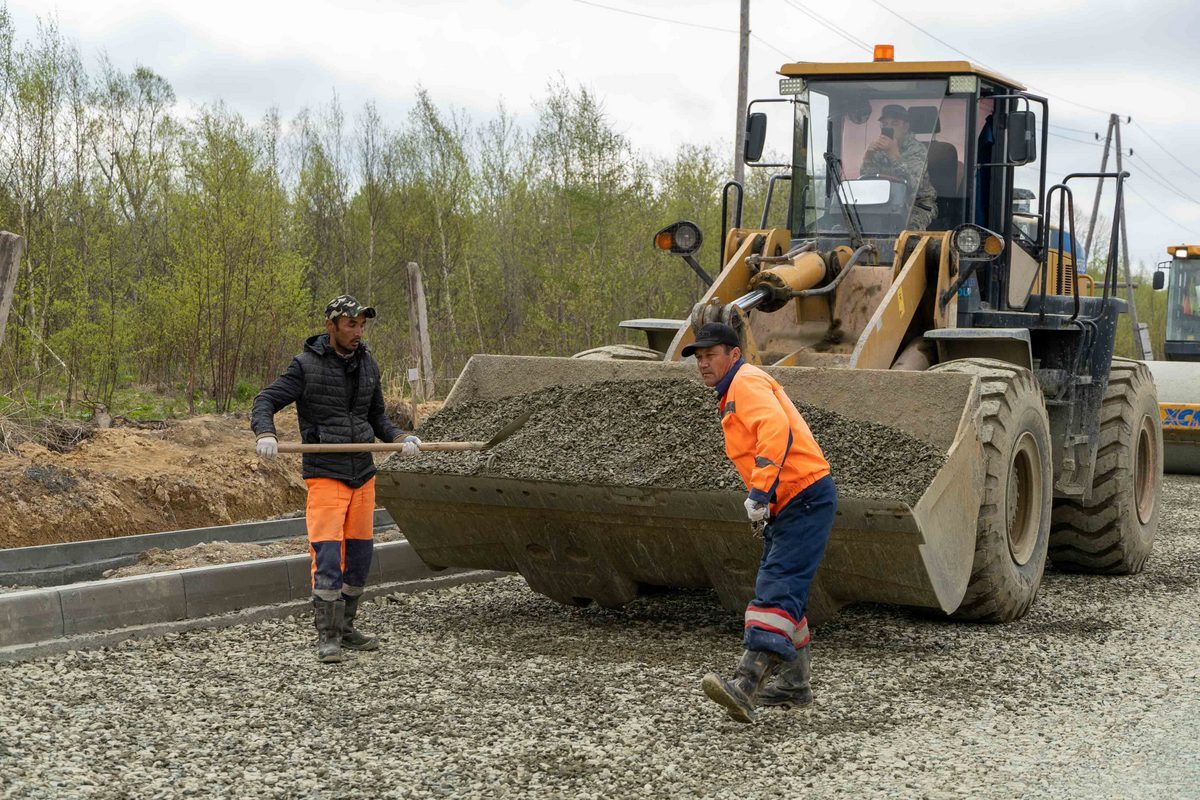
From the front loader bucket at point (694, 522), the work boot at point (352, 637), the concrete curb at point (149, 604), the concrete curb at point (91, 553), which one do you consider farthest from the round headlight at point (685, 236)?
the concrete curb at point (91, 553)

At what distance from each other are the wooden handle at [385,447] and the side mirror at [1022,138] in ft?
12.9

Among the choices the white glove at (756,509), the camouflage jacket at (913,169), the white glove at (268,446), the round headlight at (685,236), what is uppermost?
the camouflage jacket at (913,169)

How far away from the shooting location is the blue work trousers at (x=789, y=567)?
535 centimetres

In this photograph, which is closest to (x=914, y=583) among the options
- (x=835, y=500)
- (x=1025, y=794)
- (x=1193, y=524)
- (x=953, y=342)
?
(x=835, y=500)

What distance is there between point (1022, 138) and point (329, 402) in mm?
4677

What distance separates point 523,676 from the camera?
233 inches

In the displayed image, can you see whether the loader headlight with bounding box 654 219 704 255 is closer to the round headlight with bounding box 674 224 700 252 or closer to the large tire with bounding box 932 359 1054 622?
the round headlight with bounding box 674 224 700 252

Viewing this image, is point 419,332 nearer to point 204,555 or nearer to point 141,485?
point 141,485

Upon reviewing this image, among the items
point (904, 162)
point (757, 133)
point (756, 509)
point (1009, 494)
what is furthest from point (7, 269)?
point (1009, 494)

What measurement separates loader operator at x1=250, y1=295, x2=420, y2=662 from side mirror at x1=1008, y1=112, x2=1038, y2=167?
4.27 metres

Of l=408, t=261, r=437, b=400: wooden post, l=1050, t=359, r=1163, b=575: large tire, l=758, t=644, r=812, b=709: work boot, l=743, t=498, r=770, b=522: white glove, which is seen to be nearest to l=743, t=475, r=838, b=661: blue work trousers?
l=758, t=644, r=812, b=709: work boot

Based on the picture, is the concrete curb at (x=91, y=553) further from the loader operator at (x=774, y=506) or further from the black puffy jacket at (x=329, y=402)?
the loader operator at (x=774, y=506)

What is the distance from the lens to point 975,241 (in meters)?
7.85

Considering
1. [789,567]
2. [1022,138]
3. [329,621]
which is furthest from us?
[1022,138]
